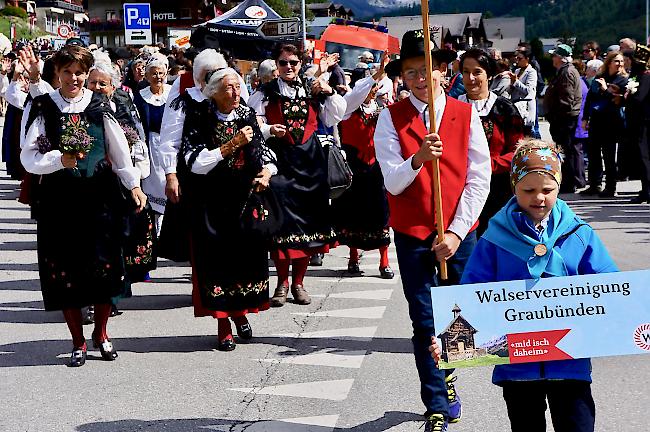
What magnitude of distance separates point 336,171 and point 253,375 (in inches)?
118

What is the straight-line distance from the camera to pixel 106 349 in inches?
256

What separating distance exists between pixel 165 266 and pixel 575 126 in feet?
23.9

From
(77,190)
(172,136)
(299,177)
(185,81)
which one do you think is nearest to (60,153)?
(77,190)

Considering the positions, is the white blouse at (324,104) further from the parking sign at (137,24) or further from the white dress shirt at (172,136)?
the parking sign at (137,24)

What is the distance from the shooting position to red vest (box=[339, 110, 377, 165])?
9297 mm

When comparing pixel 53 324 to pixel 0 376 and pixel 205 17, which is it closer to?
pixel 0 376

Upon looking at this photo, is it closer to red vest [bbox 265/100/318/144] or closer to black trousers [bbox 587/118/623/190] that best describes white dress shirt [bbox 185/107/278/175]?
red vest [bbox 265/100/318/144]

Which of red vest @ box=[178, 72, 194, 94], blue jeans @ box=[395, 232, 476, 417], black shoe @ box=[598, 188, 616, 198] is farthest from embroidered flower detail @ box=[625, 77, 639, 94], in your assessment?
blue jeans @ box=[395, 232, 476, 417]

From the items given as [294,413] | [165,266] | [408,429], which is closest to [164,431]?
[294,413]

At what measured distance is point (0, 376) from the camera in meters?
6.22

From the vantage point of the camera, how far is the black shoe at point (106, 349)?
21.4ft

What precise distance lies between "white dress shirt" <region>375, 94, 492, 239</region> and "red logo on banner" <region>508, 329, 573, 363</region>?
1.26m

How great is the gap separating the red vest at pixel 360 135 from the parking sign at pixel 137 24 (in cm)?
1495

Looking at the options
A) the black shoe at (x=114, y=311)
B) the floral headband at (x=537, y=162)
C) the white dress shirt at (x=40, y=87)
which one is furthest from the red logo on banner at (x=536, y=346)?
the white dress shirt at (x=40, y=87)
